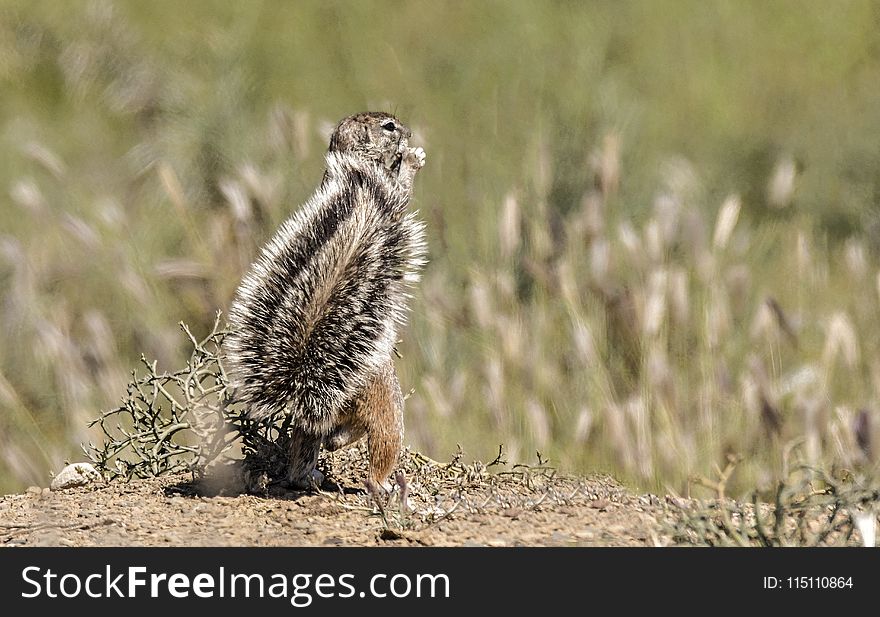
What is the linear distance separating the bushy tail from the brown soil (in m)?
0.42

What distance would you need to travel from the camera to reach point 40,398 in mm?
7691

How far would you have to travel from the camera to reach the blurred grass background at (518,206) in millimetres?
6352

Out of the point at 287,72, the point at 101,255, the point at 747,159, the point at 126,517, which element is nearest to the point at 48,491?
the point at 126,517

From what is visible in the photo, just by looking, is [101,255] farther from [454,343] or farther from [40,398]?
[454,343]

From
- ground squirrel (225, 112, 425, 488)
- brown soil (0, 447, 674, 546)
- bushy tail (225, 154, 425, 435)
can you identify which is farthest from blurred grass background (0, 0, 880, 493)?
bushy tail (225, 154, 425, 435)

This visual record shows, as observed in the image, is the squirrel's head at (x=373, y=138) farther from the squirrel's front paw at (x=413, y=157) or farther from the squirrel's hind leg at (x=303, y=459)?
Answer: the squirrel's hind leg at (x=303, y=459)

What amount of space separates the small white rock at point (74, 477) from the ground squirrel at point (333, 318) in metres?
1.06

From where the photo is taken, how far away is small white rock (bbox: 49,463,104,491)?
219 inches

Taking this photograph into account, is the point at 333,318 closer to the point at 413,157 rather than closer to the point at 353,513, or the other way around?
the point at 353,513

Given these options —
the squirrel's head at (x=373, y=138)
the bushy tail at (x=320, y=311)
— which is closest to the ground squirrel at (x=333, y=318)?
the bushy tail at (x=320, y=311)

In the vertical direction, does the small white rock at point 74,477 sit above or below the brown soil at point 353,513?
above

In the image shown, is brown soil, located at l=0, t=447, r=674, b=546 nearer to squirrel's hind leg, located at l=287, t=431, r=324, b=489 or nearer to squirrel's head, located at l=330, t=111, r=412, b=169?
squirrel's hind leg, located at l=287, t=431, r=324, b=489

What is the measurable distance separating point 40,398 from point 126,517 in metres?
3.33

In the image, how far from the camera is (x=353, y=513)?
15.9ft
